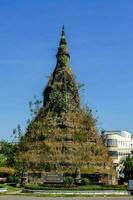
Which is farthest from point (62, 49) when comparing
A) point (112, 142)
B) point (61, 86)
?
point (112, 142)

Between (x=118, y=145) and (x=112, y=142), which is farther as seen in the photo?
(x=118, y=145)

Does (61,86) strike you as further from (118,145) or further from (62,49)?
(118,145)

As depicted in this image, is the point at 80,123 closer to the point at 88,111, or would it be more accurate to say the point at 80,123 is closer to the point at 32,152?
the point at 88,111

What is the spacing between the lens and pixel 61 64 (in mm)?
91500

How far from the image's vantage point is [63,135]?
81.6 metres

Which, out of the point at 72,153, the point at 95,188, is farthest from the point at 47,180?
the point at 72,153

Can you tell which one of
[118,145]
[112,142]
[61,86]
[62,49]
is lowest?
[118,145]

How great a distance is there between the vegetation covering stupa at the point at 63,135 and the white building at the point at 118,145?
49645mm

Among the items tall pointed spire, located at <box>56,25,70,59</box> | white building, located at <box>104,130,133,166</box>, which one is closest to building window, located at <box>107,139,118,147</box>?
white building, located at <box>104,130,133,166</box>

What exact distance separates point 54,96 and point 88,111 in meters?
6.32

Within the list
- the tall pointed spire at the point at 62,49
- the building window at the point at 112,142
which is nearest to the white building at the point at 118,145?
the building window at the point at 112,142

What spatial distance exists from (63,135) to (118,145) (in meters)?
68.8

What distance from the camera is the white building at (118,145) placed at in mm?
140688

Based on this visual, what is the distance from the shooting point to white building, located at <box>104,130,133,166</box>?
140688 millimetres
